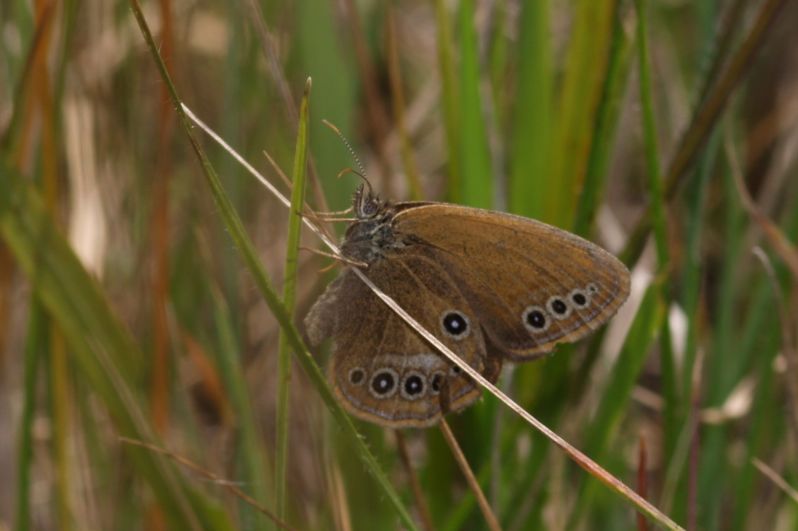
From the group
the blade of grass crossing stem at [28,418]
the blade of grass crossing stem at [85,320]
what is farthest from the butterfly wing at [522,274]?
the blade of grass crossing stem at [28,418]

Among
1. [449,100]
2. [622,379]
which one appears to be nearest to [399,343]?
[622,379]

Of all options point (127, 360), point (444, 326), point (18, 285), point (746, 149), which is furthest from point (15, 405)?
point (746, 149)

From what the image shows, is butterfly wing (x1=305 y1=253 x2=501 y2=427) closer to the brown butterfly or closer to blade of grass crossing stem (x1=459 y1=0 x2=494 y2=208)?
the brown butterfly

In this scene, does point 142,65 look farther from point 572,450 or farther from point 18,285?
point 572,450

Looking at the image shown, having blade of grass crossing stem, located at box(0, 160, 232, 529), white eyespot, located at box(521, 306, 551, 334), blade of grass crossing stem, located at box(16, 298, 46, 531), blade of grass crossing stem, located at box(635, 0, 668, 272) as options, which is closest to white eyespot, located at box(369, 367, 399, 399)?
white eyespot, located at box(521, 306, 551, 334)

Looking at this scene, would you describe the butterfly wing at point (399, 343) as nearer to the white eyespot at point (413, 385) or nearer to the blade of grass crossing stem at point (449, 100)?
the white eyespot at point (413, 385)

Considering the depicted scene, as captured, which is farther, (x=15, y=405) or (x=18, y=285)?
(x=18, y=285)
